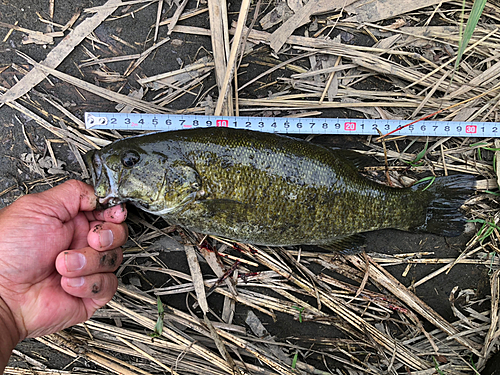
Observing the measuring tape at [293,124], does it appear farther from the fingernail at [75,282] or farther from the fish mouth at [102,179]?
the fingernail at [75,282]

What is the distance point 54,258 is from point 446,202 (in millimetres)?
4029

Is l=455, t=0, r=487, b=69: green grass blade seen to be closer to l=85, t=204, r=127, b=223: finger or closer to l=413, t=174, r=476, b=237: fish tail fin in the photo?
l=413, t=174, r=476, b=237: fish tail fin

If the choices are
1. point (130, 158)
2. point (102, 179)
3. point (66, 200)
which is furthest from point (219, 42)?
point (66, 200)

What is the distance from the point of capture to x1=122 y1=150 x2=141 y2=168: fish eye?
2.93m

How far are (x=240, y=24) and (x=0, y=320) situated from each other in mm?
3638

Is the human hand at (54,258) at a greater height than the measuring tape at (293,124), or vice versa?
the measuring tape at (293,124)

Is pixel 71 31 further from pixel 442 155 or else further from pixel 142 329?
pixel 442 155

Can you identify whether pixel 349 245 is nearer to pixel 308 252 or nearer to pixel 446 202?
pixel 308 252

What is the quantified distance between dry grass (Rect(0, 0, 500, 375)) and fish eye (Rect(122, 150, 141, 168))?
790 mm

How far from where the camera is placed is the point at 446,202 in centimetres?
352

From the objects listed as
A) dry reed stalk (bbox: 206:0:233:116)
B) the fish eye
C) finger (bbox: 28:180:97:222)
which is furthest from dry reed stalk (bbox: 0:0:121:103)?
the fish eye

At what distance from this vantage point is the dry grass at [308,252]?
3.62m

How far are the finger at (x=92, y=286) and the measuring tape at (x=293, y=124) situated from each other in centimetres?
159

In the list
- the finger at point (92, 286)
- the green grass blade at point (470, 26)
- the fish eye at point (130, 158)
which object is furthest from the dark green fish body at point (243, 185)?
the green grass blade at point (470, 26)
